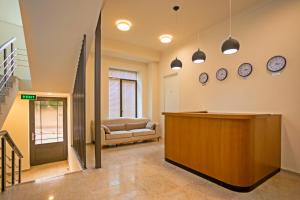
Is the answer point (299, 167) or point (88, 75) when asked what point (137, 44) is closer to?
point (88, 75)

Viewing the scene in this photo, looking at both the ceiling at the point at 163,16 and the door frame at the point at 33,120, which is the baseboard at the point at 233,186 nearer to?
the ceiling at the point at 163,16

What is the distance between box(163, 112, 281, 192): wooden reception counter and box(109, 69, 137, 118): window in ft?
12.3

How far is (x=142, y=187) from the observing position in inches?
100

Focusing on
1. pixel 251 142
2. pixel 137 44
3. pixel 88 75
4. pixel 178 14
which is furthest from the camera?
pixel 137 44

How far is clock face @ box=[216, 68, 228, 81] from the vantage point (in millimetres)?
4414

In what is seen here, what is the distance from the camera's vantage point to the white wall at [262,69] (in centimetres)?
320

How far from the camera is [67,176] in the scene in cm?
290

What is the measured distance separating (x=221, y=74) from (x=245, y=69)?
0.66 m

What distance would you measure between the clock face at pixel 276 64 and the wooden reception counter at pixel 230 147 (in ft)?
3.39

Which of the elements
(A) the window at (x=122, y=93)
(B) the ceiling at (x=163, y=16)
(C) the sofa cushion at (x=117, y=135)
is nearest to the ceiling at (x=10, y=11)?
(B) the ceiling at (x=163, y=16)

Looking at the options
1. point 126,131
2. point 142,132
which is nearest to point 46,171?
point 126,131

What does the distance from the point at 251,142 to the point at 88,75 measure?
5.09m

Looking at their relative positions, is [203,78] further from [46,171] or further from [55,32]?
[46,171]

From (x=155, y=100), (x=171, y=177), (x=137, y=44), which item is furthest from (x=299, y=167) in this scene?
(x=137, y=44)
